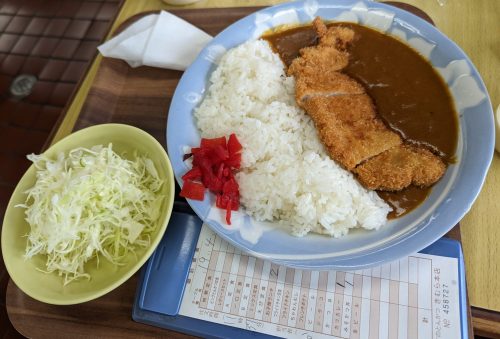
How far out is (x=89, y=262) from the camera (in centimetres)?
154

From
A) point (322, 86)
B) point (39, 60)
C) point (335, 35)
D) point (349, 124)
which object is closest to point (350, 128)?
point (349, 124)

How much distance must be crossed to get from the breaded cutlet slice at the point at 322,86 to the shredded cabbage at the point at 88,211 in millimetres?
781

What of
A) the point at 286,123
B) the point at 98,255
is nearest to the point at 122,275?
the point at 98,255

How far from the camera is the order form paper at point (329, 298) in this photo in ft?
4.20

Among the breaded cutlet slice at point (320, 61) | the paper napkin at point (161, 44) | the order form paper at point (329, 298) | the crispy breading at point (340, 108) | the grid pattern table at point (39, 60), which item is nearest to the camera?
the order form paper at point (329, 298)

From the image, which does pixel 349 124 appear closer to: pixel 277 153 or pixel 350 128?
pixel 350 128

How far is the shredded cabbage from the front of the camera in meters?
1.46

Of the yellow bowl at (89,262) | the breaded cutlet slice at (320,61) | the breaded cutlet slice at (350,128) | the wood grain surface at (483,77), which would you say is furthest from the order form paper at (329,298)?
the breaded cutlet slice at (320,61)

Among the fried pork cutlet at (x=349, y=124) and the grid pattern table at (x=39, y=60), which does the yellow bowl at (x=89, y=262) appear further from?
the grid pattern table at (x=39, y=60)

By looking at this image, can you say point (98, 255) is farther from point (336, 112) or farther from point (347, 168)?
point (336, 112)

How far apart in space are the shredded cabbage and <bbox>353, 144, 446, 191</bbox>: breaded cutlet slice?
2.89 ft

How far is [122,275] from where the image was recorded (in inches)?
54.7

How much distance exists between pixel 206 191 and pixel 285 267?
448 mm

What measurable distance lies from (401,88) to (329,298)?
1.01m
